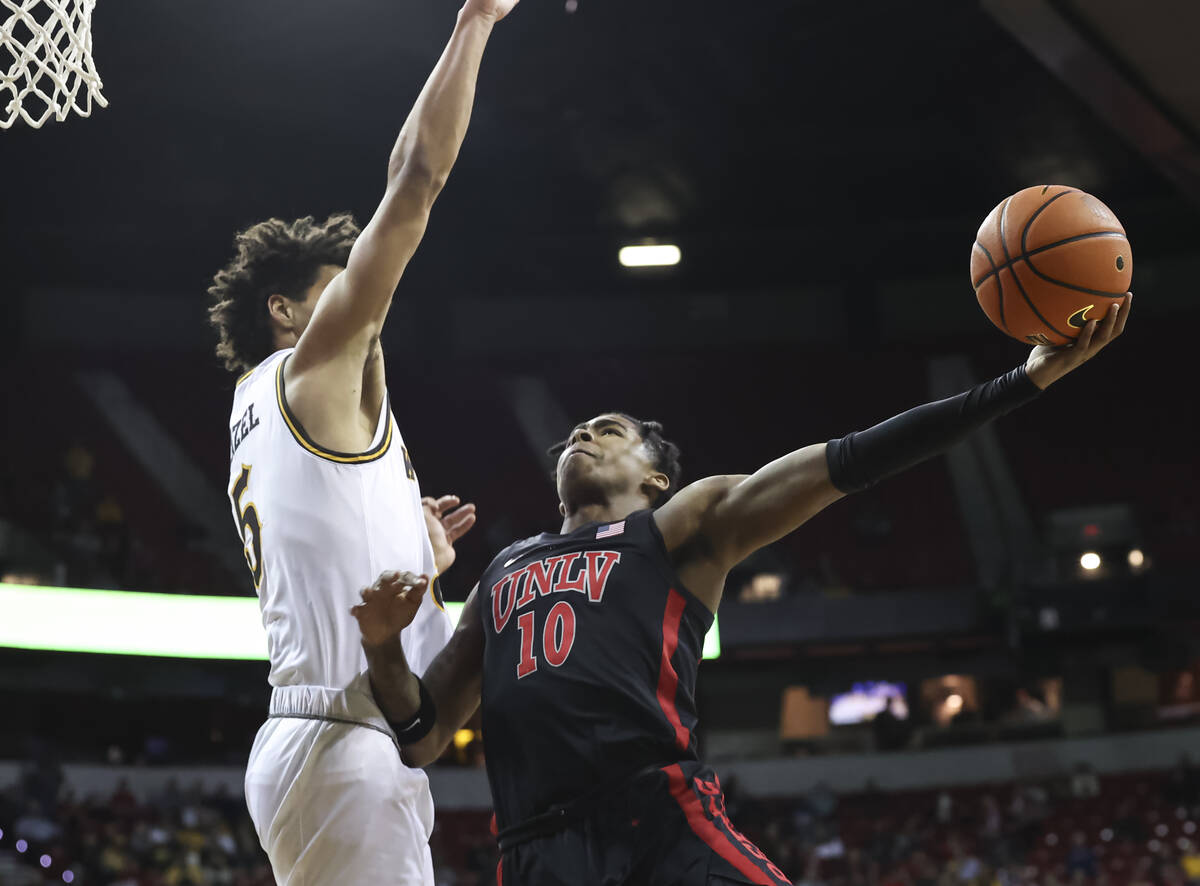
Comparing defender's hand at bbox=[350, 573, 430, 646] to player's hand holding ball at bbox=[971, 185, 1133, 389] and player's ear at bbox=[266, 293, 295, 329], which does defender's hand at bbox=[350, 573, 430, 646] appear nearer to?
player's ear at bbox=[266, 293, 295, 329]

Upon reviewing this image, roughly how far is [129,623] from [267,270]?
10555mm

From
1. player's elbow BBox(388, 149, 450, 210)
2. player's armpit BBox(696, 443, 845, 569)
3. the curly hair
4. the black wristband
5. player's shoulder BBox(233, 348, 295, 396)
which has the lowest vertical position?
the black wristband

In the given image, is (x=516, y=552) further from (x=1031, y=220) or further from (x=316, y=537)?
(x=1031, y=220)

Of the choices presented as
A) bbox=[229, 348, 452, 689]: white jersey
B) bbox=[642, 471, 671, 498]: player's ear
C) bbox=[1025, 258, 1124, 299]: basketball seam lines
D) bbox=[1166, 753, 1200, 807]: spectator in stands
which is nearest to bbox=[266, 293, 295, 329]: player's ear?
bbox=[229, 348, 452, 689]: white jersey

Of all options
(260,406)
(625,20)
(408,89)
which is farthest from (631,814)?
(408,89)

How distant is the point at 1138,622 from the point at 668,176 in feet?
27.2

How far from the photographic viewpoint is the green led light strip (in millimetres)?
12000

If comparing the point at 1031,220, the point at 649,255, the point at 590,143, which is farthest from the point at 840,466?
the point at 649,255

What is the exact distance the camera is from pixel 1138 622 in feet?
49.8

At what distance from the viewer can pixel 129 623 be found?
1247 centimetres

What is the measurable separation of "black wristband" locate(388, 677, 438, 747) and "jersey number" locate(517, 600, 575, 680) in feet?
0.73

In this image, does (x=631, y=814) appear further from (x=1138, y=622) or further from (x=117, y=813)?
(x=1138, y=622)

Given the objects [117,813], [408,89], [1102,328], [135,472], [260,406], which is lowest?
[1102,328]

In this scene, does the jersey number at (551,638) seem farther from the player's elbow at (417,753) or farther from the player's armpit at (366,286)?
the player's armpit at (366,286)
